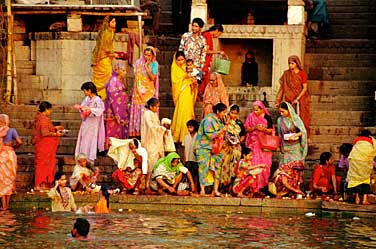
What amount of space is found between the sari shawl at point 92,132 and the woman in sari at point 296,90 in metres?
2.71

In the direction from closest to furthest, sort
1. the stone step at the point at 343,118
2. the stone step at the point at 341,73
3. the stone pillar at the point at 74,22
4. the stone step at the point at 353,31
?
the stone step at the point at 343,118 < the stone step at the point at 341,73 < the stone pillar at the point at 74,22 < the stone step at the point at 353,31

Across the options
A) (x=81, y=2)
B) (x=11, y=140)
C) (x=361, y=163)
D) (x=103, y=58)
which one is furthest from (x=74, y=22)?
(x=361, y=163)

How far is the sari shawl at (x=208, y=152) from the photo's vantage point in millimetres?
18984

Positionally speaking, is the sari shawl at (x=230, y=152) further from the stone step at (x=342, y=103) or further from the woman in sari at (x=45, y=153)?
the stone step at (x=342, y=103)

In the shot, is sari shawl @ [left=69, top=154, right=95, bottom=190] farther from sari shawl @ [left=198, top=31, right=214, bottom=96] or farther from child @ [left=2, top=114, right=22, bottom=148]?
sari shawl @ [left=198, top=31, right=214, bottom=96]

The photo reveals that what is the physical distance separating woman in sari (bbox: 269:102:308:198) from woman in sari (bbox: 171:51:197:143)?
1.81 m

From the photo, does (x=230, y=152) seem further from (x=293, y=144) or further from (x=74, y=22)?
(x=74, y=22)

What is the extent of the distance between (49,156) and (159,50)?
512cm

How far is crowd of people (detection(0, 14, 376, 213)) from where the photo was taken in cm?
1870

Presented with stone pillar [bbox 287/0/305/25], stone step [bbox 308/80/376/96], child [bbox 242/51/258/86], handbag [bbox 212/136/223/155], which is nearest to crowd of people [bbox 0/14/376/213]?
handbag [bbox 212/136/223/155]

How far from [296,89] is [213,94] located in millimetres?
1274

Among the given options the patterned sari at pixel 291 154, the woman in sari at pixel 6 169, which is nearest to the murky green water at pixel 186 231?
the woman in sari at pixel 6 169

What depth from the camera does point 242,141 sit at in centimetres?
1948

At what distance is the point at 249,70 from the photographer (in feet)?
77.8
